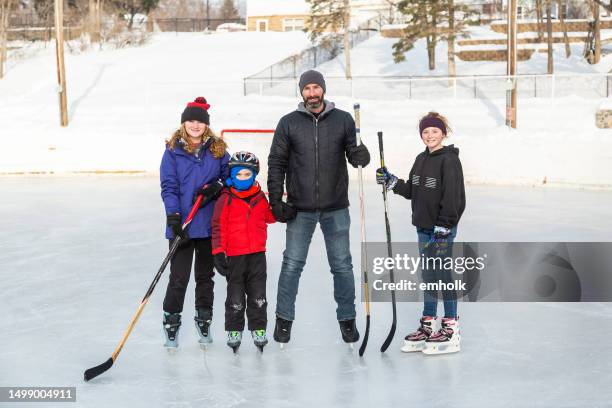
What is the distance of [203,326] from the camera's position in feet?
16.9

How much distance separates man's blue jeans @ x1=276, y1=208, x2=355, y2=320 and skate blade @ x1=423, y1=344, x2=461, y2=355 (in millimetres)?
464

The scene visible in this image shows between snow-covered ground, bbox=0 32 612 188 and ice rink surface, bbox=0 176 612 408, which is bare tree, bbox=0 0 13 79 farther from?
ice rink surface, bbox=0 176 612 408

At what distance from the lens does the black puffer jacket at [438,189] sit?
15.4ft

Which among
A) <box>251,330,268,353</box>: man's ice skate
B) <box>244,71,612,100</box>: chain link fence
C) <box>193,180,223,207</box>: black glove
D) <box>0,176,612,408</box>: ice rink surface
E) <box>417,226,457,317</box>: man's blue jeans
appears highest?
<box>244,71,612,100</box>: chain link fence

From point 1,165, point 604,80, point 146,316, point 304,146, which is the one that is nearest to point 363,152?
point 304,146

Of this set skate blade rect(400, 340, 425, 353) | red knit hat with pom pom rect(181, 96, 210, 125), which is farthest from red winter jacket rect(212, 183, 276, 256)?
skate blade rect(400, 340, 425, 353)

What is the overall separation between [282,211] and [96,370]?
Answer: 128 cm

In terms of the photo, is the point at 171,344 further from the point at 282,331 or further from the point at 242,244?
the point at 242,244

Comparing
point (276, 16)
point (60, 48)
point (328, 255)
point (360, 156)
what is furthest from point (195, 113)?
point (276, 16)

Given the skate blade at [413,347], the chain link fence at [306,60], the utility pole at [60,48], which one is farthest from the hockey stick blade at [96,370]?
the chain link fence at [306,60]

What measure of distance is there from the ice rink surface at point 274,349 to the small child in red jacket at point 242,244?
0.20 meters

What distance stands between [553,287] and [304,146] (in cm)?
284

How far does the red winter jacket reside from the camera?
15.8 feet

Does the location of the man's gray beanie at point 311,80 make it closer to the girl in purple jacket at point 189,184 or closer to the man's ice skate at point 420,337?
the girl in purple jacket at point 189,184
